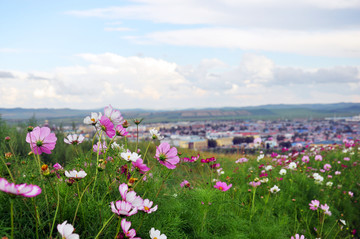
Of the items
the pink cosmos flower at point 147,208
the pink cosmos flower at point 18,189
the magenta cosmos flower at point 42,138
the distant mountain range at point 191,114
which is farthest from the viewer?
the distant mountain range at point 191,114

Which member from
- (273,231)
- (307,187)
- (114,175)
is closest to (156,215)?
(114,175)

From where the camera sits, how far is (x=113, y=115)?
75.9 inches

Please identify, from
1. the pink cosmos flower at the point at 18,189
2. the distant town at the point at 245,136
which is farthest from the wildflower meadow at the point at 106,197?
the distant town at the point at 245,136

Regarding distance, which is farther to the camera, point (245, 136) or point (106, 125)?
point (245, 136)

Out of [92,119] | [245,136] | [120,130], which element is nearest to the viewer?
[92,119]

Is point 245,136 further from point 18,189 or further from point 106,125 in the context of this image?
point 18,189

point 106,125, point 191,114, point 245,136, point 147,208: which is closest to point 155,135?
point 106,125

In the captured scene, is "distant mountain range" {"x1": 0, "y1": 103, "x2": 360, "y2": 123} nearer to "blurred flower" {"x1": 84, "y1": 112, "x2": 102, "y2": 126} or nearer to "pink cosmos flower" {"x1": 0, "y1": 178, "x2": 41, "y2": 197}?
"blurred flower" {"x1": 84, "y1": 112, "x2": 102, "y2": 126}

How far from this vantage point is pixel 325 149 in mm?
8367

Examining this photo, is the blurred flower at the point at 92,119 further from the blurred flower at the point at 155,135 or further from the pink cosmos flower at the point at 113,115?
the blurred flower at the point at 155,135

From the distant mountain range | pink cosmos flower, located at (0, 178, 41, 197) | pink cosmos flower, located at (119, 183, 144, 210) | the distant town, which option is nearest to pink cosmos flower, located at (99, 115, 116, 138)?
the distant town

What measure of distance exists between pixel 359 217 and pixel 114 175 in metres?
4.62

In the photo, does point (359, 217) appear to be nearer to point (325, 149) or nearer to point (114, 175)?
point (325, 149)

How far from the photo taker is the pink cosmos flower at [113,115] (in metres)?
1.92
